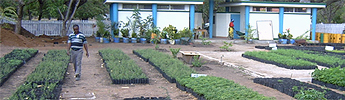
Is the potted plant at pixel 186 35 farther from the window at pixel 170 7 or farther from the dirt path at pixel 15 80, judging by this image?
the dirt path at pixel 15 80

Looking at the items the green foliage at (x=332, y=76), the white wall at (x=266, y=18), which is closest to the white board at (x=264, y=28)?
the white wall at (x=266, y=18)

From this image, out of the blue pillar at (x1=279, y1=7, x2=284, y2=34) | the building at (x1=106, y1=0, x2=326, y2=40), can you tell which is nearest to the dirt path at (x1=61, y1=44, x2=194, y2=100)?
the building at (x1=106, y1=0, x2=326, y2=40)

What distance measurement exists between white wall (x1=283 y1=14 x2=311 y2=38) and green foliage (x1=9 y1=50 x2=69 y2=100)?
20.5 m

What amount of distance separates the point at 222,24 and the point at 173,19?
512 centimetres

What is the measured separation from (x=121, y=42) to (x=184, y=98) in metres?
18.0

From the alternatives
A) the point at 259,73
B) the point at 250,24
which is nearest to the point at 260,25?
the point at 250,24

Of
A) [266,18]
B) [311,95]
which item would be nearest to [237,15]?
[266,18]

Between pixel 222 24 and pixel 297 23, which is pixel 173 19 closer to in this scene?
pixel 222 24

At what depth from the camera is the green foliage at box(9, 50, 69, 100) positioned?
7975 mm

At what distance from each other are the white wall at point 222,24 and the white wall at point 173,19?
4060mm

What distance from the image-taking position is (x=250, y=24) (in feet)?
94.8

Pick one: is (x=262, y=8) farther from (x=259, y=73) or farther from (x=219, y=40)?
(x=259, y=73)

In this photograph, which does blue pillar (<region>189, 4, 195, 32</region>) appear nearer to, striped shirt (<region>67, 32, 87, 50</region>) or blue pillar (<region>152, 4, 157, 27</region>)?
blue pillar (<region>152, 4, 157, 27</region>)

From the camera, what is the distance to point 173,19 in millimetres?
27516
